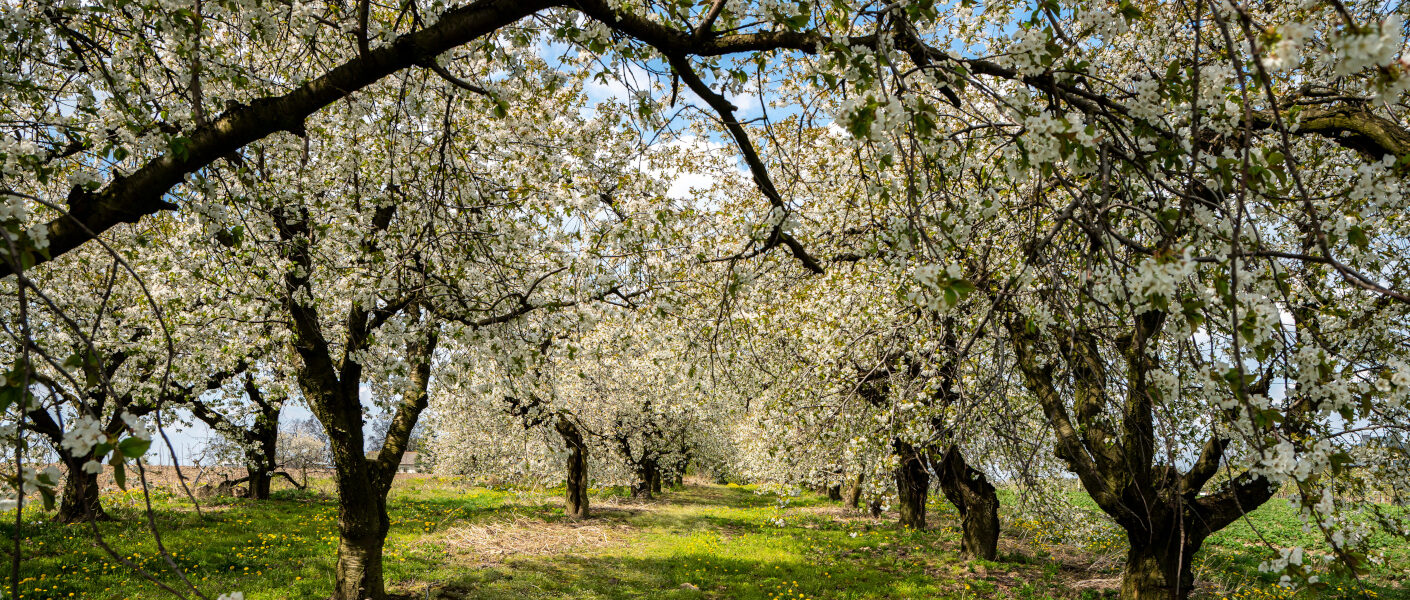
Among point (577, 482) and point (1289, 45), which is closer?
point (1289, 45)

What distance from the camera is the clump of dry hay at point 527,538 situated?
1245 centimetres

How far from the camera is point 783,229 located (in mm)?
3791

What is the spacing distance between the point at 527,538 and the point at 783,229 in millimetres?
12025

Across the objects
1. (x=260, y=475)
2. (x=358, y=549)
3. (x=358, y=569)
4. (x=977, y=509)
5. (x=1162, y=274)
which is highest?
(x=1162, y=274)

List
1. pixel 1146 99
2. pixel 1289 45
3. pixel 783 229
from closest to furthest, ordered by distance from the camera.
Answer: pixel 1289 45 → pixel 1146 99 → pixel 783 229

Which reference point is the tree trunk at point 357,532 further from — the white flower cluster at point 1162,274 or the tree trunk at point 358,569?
the white flower cluster at point 1162,274

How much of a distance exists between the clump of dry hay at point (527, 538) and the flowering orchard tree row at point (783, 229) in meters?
4.08

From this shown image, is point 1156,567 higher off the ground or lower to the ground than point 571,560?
higher

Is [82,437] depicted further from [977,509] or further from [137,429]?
[977,509]

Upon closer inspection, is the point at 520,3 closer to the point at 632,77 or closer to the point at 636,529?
the point at 632,77

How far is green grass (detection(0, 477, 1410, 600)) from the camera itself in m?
9.10

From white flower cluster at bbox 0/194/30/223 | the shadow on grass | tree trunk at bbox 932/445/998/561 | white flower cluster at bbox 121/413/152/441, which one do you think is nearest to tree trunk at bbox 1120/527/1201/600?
the shadow on grass

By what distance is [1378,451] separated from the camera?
6066 millimetres

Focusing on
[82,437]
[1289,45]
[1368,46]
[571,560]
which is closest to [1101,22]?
[1289,45]
